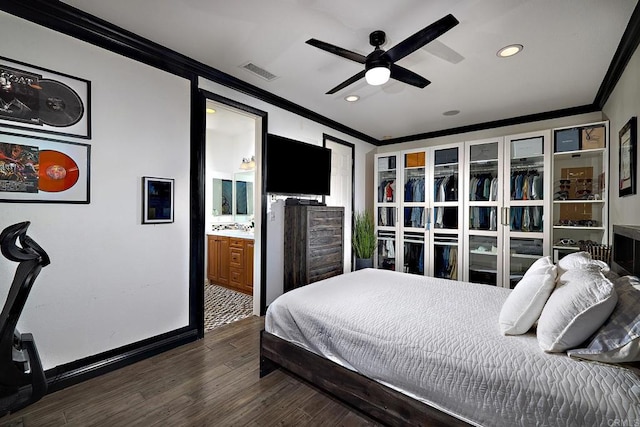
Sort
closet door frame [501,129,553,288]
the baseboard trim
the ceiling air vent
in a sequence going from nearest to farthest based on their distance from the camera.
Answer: the baseboard trim, the ceiling air vent, closet door frame [501,129,553,288]

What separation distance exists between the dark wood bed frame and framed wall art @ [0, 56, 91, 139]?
205 centimetres

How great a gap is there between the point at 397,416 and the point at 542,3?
2.64m

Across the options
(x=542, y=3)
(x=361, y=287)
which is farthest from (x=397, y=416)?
(x=542, y=3)

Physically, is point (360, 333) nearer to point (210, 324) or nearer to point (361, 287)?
point (361, 287)

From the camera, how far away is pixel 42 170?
6.44 feet

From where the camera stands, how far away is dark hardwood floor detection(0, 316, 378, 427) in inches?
68.5

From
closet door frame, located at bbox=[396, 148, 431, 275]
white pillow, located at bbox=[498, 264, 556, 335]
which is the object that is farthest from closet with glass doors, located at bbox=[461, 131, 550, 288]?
white pillow, located at bbox=[498, 264, 556, 335]

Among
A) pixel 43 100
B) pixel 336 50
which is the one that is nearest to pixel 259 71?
pixel 336 50

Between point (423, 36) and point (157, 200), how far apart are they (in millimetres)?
2371

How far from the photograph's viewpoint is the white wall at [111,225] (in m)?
1.96

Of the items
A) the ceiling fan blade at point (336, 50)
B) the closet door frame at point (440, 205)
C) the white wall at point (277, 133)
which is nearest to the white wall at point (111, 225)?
the white wall at point (277, 133)

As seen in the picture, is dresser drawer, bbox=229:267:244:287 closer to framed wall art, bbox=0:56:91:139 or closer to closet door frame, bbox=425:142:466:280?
framed wall art, bbox=0:56:91:139

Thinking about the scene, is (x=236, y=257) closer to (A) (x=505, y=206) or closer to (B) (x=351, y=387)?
(B) (x=351, y=387)

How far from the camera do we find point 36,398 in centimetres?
122
